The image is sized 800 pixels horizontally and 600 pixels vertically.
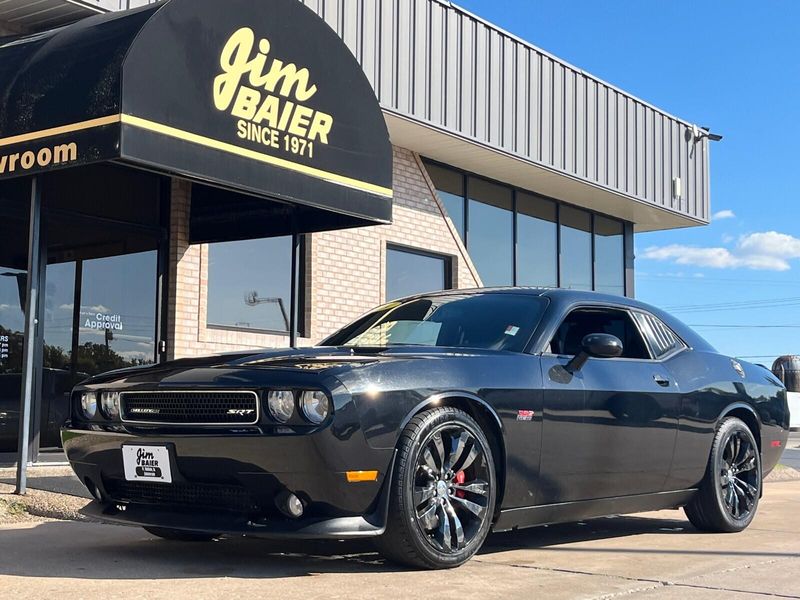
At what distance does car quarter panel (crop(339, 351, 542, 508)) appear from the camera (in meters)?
4.65

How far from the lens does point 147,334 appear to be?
11.2m

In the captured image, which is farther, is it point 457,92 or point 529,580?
point 457,92

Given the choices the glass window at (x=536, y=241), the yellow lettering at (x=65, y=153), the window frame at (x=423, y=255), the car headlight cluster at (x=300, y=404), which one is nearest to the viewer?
the car headlight cluster at (x=300, y=404)

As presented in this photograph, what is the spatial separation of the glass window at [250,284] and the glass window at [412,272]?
1981mm

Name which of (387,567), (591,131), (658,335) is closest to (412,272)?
(591,131)

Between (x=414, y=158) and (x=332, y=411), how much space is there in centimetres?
1035

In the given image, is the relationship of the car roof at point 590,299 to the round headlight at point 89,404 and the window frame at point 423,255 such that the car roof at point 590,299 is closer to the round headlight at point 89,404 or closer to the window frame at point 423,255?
the round headlight at point 89,404

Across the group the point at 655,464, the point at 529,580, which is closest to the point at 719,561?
the point at 655,464

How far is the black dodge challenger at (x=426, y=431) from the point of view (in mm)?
4566

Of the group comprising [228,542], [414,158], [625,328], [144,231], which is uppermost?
[414,158]

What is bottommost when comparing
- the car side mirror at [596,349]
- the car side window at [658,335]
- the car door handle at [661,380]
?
the car door handle at [661,380]

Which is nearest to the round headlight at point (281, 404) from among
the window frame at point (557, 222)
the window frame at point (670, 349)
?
the window frame at point (670, 349)

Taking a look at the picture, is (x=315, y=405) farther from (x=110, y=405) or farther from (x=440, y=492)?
(x=110, y=405)

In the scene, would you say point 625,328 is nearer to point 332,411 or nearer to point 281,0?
point 332,411
